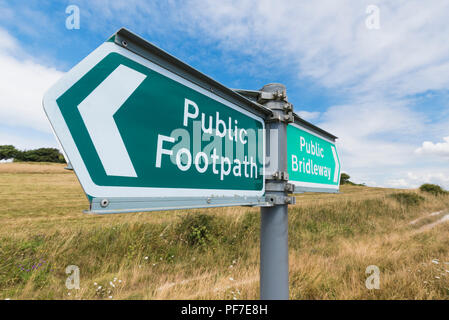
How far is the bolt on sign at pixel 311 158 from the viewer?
5.48ft

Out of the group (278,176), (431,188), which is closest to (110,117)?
(278,176)

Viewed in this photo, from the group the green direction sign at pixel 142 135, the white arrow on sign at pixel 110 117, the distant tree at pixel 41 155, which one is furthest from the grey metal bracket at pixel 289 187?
the distant tree at pixel 41 155

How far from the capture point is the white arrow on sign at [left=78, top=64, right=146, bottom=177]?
69cm

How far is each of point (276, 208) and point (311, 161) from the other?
2.29 ft

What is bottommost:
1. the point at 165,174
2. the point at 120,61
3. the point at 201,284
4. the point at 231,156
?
the point at 201,284

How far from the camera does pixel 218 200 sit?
109 centimetres

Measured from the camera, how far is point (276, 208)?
1425mm

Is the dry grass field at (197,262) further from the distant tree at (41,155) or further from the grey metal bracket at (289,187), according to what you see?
the distant tree at (41,155)

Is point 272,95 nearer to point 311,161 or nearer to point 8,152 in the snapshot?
point 311,161

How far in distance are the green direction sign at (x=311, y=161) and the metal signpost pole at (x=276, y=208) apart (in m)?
0.19

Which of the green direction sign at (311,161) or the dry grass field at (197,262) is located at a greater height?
the green direction sign at (311,161)
